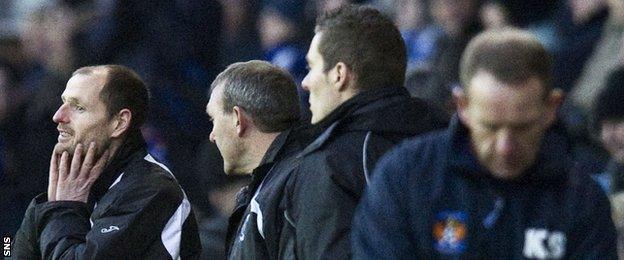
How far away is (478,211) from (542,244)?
0.18m

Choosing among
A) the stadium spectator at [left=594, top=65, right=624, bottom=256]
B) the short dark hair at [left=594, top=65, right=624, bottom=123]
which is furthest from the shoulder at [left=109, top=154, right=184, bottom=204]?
the short dark hair at [left=594, top=65, right=624, bottom=123]

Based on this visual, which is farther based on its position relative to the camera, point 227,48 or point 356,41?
point 227,48

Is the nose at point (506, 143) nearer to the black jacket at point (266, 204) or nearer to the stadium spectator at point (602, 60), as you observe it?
the black jacket at point (266, 204)

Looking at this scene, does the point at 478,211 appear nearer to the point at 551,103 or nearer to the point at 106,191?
the point at 551,103

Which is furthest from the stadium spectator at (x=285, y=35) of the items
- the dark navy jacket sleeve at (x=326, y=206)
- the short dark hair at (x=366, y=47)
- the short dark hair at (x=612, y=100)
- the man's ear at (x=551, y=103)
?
the man's ear at (x=551, y=103)

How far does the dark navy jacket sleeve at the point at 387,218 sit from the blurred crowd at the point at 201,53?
12.2 feet

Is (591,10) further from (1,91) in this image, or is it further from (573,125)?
(1,91)

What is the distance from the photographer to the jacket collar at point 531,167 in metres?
3.86

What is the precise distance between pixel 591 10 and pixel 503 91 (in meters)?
4.90

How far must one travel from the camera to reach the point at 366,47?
16.2 ft

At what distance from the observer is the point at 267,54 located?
993cm

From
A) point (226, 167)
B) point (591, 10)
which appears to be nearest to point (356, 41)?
point (226, 167)

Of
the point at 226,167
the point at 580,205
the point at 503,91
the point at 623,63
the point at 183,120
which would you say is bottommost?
the point at 183,120

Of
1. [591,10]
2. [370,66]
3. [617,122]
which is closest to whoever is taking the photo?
[370,66]
